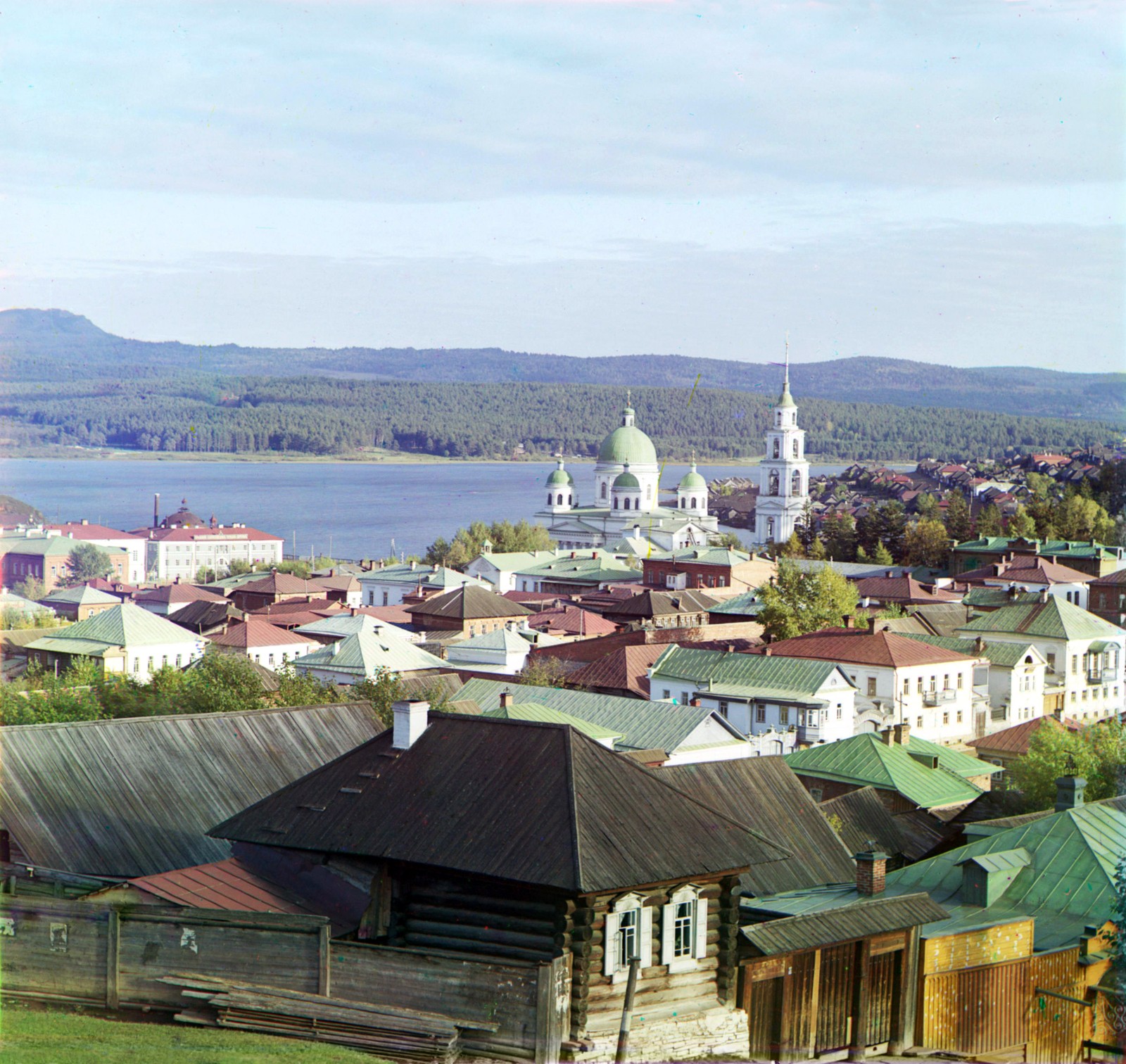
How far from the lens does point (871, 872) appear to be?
15758 mm

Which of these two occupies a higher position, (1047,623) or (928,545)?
(928,545)

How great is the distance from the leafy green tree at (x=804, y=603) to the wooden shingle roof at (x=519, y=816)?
39.1 metres

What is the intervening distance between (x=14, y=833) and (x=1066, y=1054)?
10.8 meters

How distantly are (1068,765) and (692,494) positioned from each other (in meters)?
100

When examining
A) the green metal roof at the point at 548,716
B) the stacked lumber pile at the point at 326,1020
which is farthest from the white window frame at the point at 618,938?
the green metal roof at the point at 548,716

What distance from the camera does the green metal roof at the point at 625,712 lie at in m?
31.4

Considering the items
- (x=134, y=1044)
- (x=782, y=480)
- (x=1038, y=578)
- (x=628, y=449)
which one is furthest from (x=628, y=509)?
(x=134, y=1044)

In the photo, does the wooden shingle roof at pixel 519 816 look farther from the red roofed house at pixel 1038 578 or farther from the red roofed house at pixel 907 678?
the red roofed house at pixel 1038 578

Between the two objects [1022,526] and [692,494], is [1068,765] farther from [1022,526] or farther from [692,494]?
[692,494]

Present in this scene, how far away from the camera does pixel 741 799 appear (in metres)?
19.6

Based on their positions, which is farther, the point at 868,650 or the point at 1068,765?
the point at 868,650

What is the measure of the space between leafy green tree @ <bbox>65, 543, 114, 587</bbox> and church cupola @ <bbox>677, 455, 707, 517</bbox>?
4645 cm

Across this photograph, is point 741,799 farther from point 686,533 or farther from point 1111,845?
point 686,533

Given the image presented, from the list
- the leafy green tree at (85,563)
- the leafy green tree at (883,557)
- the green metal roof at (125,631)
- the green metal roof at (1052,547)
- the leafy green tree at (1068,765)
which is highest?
the green metal roof at (1052,547)
